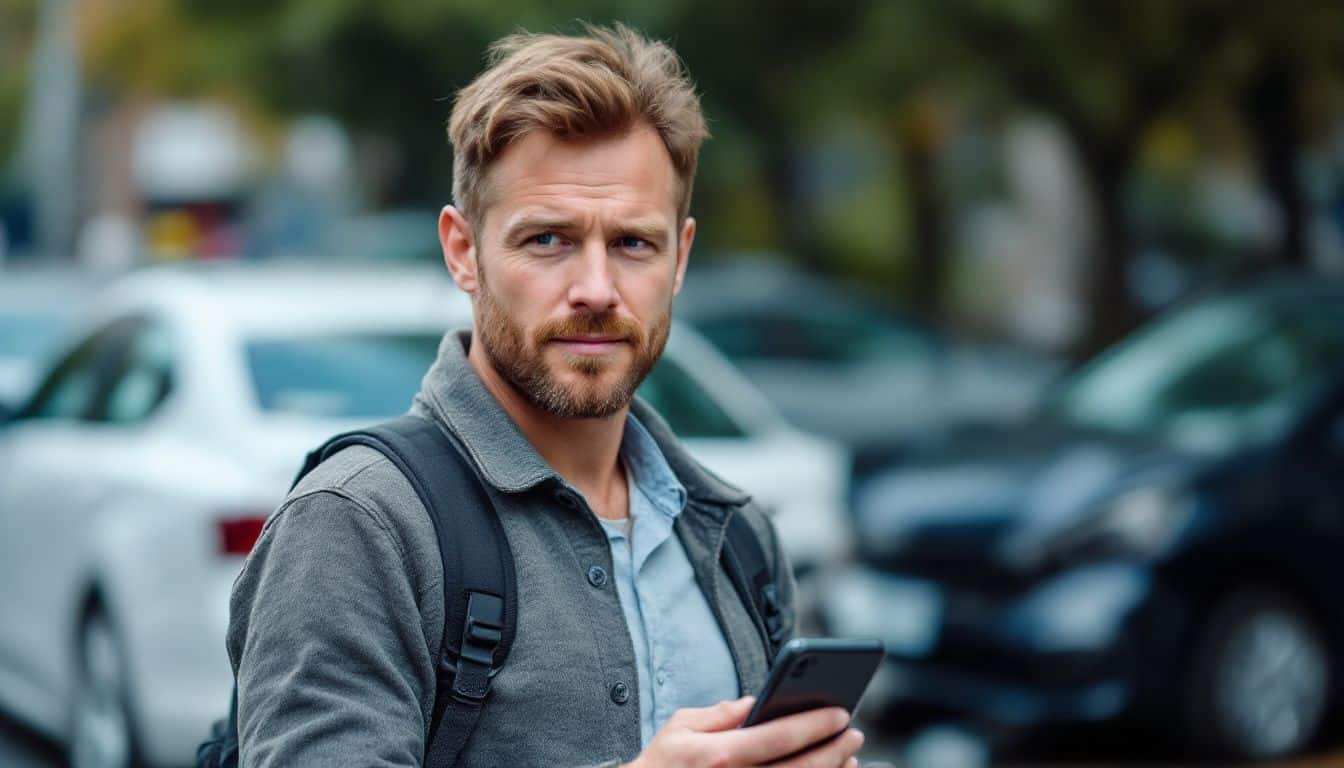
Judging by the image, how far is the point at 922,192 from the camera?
20.7 metres

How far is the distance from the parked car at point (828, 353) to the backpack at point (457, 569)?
11399 mm

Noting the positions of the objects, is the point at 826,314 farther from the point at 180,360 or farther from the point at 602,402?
the point at 602,402

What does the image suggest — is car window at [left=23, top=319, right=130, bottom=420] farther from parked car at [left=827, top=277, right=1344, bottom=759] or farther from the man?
the man

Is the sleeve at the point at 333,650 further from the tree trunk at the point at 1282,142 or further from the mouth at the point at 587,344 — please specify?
the tree trunk at the point at 1282,142

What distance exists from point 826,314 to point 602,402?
12.2 meters

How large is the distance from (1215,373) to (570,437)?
5.44 m

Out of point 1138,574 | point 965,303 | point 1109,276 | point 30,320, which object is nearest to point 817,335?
point 1109,276

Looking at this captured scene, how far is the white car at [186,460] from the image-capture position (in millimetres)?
5047

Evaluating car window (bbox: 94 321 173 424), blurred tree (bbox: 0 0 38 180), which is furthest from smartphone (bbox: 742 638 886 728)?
blurred tree (bbox: 0 0 38 180)

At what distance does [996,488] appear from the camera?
21.7 ft

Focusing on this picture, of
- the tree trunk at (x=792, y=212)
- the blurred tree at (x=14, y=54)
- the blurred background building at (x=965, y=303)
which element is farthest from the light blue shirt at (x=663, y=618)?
the blurred tree at (x=14, y=54)

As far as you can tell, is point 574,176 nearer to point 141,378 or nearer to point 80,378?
point 141,378

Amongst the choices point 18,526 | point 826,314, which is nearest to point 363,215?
point 826,314

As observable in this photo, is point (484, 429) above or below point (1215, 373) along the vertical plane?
above
